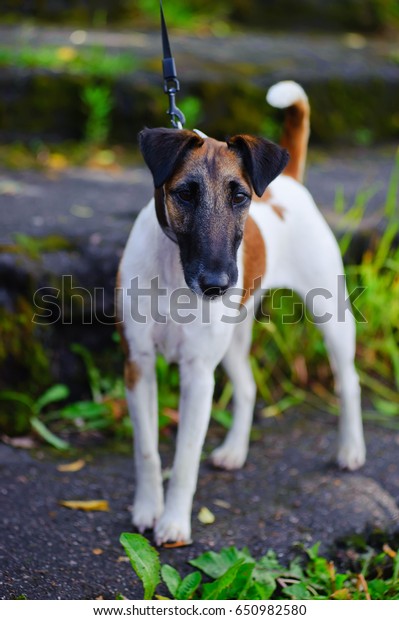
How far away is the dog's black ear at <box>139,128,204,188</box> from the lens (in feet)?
9.68

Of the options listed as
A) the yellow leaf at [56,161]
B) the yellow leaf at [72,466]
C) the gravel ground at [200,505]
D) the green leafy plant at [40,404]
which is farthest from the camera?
the yellow leaf at [56,161]

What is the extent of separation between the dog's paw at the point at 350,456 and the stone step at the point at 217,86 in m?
3.09

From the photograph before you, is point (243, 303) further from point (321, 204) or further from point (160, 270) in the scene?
point (321, 204)

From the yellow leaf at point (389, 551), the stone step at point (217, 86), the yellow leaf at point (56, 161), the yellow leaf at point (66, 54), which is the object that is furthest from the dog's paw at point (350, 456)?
the yellow leaf at point (66, 54)

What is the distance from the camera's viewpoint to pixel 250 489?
4.09m

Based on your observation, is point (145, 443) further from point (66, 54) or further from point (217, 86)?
point (66, 54)

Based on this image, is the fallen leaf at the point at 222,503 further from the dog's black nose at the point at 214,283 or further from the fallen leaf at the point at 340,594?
the dog's black nose at the point at 214,283

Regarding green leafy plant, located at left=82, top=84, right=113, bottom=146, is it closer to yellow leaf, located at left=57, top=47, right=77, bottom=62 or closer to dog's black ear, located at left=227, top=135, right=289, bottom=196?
yellow leaf, located at left=57, top=47, right=77, bottom=62

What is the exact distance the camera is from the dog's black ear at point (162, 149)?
2.95 meters

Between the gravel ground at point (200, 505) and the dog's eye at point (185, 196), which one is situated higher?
the dog's eye at point (185, 196)

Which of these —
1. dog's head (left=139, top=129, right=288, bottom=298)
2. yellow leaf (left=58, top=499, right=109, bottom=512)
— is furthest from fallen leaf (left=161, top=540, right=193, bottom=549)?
dog's head (left=139, top=129, right=288, bottom=298)

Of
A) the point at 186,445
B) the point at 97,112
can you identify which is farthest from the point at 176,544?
the point at 97,112

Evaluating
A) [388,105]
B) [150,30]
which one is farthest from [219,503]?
[150,30]

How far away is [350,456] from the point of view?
4293 millimetres
